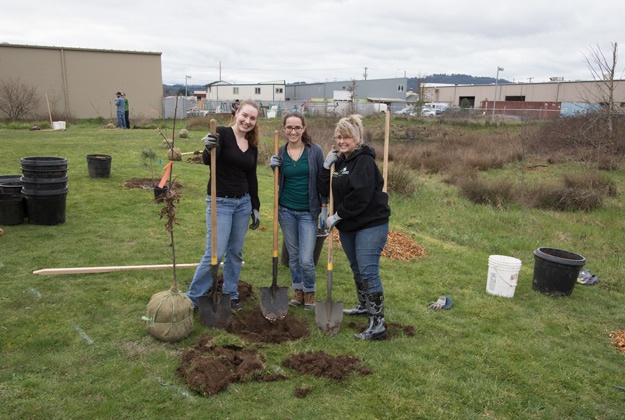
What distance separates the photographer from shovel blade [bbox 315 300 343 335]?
4324 millimetres

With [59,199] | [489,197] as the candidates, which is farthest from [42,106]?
[489,197]

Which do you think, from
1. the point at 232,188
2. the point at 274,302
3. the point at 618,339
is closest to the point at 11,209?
the point at 232,188

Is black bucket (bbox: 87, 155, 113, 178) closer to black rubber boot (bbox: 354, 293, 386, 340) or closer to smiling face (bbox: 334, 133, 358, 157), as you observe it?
smiling face (bbox: 334, 133, 358, 157)

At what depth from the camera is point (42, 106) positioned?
2806 cm

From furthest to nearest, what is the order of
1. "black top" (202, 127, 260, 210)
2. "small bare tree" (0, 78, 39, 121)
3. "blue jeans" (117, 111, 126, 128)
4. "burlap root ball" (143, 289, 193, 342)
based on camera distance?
"small bare tree" (0, 78, 39, 121), "blue jeans" (117, 111, 126, 128), "black top" (202, 127, 260, 210), "burlap root ball" (143, 289, 193, 342)

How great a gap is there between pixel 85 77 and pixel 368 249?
99.8ft

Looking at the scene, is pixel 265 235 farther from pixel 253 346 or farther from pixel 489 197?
pixel 489 197

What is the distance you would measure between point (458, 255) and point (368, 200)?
3860 mm

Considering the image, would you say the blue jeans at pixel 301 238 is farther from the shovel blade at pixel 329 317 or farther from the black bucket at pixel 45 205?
the black bucket at pixel 45 205

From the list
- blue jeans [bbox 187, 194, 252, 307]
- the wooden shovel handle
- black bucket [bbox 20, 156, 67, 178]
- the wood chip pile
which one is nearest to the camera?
the wooden shovel handle

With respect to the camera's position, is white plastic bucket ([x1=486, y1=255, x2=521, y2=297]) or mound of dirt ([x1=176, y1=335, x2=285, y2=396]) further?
white plastic bucket ([x1=486, y1=255, x2=521, y2=297])

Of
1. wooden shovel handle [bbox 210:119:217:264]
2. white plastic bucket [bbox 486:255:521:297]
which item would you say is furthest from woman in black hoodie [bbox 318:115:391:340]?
white plastic bucket [bbox 486:255:521:297]

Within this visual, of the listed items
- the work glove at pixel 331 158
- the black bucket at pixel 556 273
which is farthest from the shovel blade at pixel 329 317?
the black bucket at pixel 556 273

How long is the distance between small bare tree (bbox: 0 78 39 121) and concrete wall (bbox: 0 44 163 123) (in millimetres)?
697
